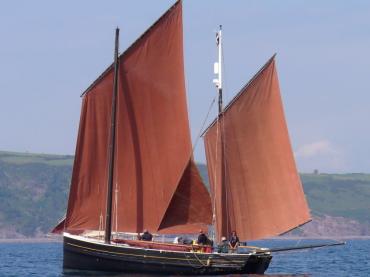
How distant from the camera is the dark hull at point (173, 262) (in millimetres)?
66438

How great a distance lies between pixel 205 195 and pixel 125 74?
358 inches

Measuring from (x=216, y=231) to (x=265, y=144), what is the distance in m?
6.24

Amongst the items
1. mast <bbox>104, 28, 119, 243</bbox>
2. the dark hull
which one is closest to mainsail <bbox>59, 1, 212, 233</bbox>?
mast <bbox>104, 28, 119, 243</bbox>

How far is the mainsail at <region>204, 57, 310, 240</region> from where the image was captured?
68.0 m

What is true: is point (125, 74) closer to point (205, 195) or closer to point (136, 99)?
point (136, 99)

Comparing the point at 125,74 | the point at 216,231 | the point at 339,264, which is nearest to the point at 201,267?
the point at 216,231

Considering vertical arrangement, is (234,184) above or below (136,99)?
below

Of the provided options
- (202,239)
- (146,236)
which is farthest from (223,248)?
(146,236)

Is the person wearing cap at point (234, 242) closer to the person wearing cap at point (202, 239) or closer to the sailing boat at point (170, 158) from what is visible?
the sailing boat at point (170, 158)

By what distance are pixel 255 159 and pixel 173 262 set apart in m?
8.18

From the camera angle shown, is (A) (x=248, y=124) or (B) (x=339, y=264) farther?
(B) (x=339, y=264)

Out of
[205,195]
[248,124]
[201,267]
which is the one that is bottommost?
[201,267]

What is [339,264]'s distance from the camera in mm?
102438

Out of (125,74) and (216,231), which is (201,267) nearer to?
(216,231)
